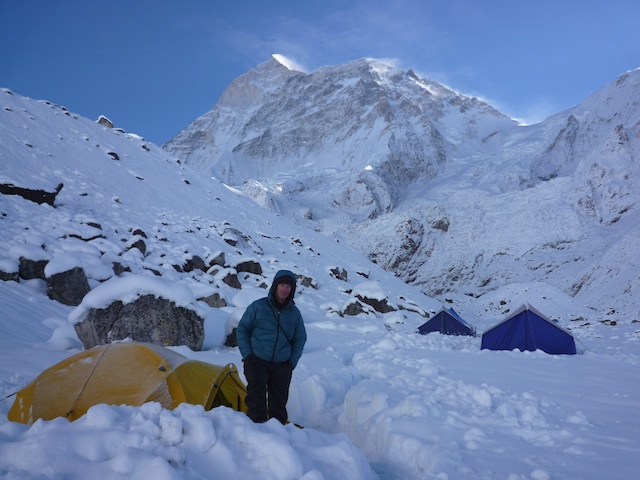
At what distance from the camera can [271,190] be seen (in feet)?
224

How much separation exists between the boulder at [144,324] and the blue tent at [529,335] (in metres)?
9.37

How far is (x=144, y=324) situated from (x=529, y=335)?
1070 cm

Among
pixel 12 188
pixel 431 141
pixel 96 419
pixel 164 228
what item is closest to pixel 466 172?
pixel 431 141

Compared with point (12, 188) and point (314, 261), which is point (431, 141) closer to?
point (314, 261)

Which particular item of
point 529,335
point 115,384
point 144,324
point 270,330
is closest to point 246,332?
point 270,330

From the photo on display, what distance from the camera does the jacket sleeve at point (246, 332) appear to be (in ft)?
13.5

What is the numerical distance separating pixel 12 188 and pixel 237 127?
112 metres

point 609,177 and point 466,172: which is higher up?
point 466,172

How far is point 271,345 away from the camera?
409 cm

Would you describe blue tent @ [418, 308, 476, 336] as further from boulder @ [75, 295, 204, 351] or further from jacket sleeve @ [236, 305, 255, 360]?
jacket sleeve @ [236, 305, 255, 360]

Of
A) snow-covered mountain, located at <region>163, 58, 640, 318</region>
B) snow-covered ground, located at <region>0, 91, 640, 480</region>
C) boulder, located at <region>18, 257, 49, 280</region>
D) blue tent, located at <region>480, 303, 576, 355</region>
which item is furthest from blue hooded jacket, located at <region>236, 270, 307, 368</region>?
snow-covered mountain, located at <region>163, 58, 640, 318</region>

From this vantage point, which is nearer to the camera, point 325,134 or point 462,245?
point 462,245

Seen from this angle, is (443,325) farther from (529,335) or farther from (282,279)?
(282,279)

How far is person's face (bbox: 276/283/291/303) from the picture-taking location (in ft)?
13.6
